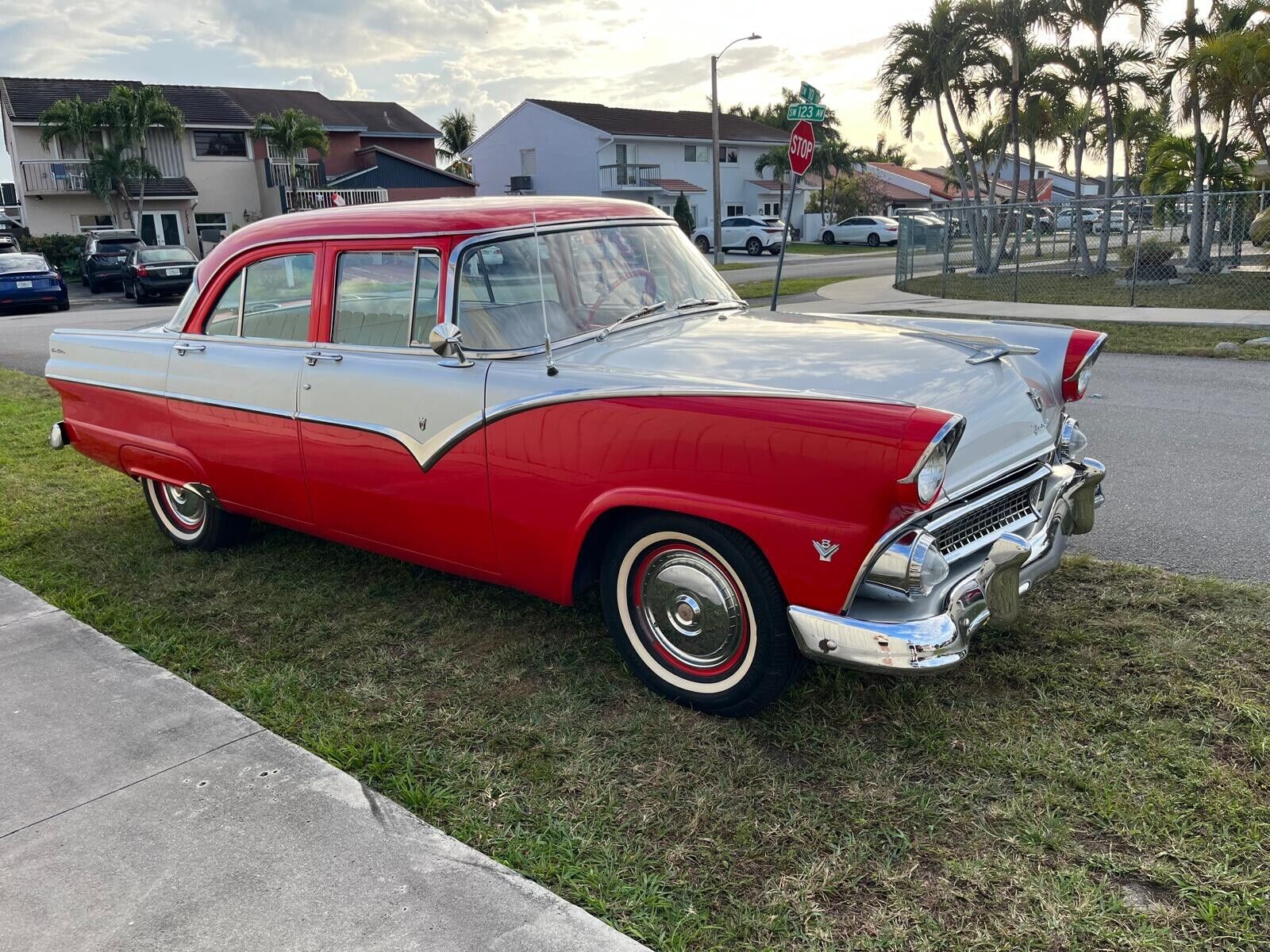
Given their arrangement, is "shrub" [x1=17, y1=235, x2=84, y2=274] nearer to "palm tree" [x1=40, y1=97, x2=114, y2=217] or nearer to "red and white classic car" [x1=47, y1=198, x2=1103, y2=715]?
"palm tree" [x1=40, y1=97, x2=114, y2=217]

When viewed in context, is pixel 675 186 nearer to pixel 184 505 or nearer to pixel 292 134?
pixel 292 134

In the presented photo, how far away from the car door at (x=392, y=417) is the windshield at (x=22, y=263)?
21240mm

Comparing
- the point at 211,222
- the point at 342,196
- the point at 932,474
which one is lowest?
the point at 932,474

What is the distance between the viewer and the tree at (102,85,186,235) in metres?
35.1

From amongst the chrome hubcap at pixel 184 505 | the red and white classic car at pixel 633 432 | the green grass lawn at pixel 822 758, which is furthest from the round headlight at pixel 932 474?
the chrome hubcap at pixel 184 505

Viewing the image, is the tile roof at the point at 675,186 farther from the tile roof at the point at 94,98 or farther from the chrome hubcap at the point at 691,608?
the chrome hubcap at the point at 691,608

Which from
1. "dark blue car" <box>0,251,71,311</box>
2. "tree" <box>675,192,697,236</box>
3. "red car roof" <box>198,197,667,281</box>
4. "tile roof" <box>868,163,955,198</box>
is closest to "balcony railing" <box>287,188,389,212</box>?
"tree" <box>675,192,697,236</box>

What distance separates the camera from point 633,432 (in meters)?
3.22

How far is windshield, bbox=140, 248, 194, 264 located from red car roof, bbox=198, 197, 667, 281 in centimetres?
2131

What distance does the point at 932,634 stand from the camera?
9.38 ft

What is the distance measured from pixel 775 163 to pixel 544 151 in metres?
13.4

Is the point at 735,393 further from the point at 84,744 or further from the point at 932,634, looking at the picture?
the point at 84,744

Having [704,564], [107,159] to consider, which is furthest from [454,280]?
[107,159]

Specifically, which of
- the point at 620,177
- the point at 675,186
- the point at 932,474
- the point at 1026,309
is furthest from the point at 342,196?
the point at 932,474
